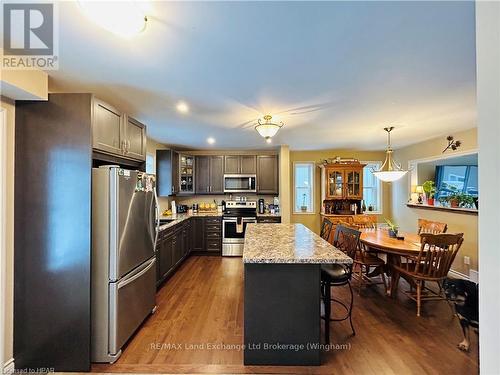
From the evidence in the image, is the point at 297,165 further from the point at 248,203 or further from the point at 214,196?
the point at 214,196

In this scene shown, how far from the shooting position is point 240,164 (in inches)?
231

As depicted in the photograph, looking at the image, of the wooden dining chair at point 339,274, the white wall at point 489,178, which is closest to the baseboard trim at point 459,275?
the wooden dining chair at point 339,274

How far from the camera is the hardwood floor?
6.66 feet

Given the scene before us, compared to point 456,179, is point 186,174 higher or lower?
higher

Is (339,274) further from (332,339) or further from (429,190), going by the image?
(429,190)

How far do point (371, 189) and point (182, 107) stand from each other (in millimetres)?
5258

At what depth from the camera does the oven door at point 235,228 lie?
5.35 m

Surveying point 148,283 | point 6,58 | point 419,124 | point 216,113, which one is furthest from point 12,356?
point 419,124

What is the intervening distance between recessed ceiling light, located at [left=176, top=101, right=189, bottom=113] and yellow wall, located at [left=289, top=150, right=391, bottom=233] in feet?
12.3

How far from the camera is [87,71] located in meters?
2.04

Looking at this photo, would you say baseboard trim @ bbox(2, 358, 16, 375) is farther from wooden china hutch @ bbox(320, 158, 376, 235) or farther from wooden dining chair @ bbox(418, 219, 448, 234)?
wooden china hutch @ bbox(320, 158, 376, 235)

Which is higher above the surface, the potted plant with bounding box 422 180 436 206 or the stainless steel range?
the potted plant with bounding box 422 180 436 206

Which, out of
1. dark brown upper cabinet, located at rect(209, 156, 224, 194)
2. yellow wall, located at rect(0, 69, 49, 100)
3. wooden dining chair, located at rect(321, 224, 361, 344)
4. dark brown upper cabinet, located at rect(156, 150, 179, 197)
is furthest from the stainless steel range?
yellow wall, located at rect(0, 69, 49, 100)

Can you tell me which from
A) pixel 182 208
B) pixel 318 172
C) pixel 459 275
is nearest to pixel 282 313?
pixel 459 275
